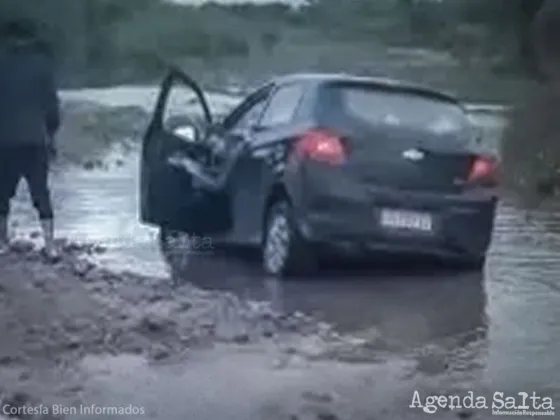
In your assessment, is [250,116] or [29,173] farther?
[250,116]

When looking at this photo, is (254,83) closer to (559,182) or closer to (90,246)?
(90,246)

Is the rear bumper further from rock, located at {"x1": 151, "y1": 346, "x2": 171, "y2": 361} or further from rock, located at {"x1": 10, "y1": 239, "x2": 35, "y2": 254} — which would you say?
rock, located at {"x1": 10, "y1": 239, "x2": 35, "y2": 254}

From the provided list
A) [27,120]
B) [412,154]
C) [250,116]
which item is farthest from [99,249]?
[412,154]

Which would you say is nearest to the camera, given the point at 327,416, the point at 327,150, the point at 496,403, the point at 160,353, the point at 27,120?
the point at 327,416

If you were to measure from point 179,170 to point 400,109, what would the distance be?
112cm

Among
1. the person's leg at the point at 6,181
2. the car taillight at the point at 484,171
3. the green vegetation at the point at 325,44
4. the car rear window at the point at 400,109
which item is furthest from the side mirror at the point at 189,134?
the car taillight at the point at 484,171

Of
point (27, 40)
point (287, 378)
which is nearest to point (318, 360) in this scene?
point (287, 378)

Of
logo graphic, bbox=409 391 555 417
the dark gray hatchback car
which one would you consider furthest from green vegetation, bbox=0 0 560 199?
logo graphic, bbox=409 391 555 417

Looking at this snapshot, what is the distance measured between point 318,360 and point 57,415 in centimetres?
119

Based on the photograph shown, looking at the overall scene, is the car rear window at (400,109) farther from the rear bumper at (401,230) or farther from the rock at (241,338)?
the rock at (241,338)

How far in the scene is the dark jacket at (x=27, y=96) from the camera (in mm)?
6219

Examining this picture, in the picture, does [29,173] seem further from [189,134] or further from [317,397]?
[317,397]

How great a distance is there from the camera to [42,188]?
20.5ft

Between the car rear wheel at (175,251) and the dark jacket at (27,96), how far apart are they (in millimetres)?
720
